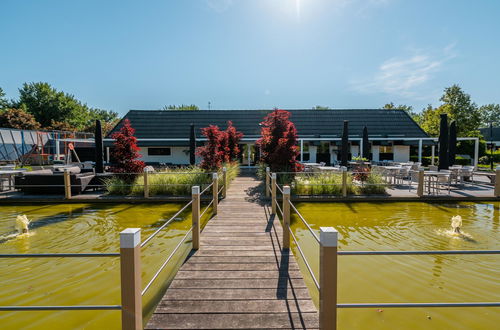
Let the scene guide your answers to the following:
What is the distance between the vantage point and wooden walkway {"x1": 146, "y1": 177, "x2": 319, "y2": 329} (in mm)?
2832

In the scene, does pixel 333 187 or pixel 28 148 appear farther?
pixel 28 148

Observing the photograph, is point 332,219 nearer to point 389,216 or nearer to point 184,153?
point 389,216

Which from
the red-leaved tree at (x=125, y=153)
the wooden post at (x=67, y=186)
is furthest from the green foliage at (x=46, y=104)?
the wooden post at (x=67, y=186)

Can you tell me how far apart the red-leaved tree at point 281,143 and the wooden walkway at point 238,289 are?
18.8 ft

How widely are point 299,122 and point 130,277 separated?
22547mm

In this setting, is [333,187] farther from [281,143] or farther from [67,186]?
[67,186]

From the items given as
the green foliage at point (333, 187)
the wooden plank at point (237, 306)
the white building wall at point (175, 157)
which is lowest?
the wooden plank at point (237, 306)

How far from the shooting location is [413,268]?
183 inches

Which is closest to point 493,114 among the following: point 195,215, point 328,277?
point 195,215

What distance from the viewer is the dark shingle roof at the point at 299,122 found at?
72.8 feet

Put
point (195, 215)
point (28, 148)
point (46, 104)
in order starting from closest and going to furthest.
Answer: point (195, 215), point (28, 148), point (46, 104)

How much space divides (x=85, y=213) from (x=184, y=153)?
13.5 meters

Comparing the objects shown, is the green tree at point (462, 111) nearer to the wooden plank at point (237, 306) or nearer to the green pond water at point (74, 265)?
the green pond water at point (74, 265)

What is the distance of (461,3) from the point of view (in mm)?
9984
